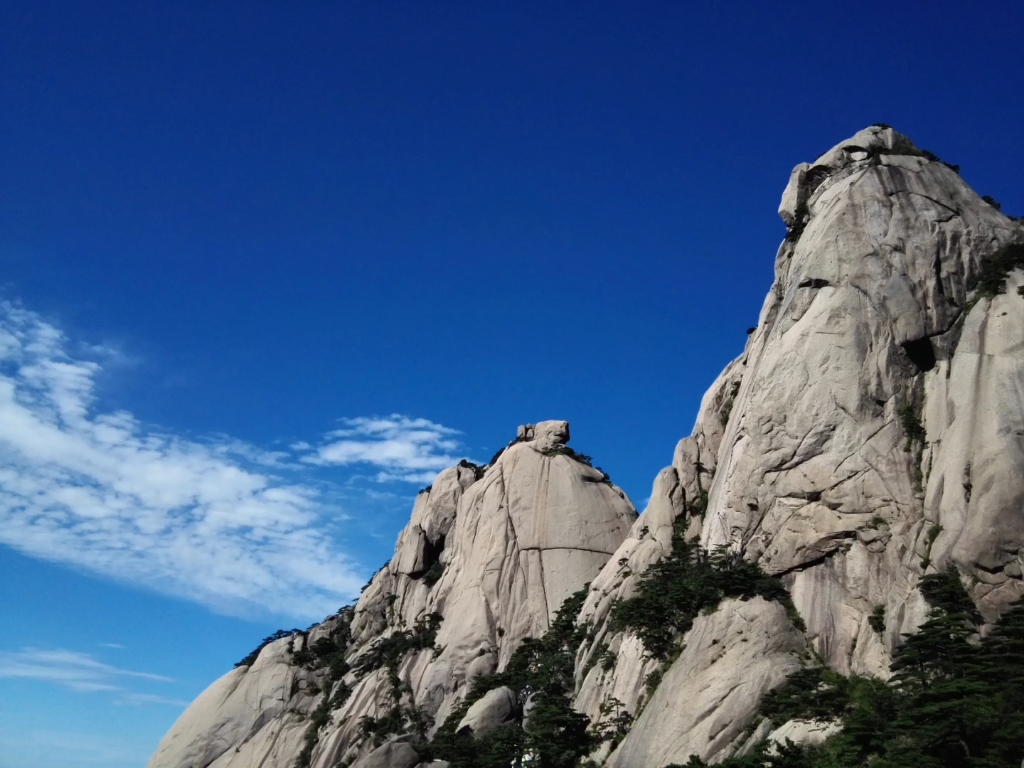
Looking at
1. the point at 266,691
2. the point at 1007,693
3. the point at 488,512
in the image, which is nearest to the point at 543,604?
the point at 488,512

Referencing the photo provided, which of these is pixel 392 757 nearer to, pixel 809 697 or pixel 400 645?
pixel 400 645

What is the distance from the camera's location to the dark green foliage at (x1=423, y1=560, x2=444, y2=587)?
6906 centimetres

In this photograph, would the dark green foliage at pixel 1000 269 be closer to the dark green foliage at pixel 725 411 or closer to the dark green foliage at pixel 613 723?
the dark green foliage at pixel 725 411

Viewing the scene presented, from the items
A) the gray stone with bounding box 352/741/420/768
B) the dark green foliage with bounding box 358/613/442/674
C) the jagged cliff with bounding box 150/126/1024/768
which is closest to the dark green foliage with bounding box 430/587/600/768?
the jagged cliff with bounding box 150/126/1024/768

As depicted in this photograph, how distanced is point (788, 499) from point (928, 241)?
13421mm

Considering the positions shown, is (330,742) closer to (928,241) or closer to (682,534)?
(682,534)

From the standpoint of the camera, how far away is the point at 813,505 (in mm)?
37875

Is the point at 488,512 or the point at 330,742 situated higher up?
the point at 488,512

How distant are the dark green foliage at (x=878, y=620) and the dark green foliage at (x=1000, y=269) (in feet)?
46.4

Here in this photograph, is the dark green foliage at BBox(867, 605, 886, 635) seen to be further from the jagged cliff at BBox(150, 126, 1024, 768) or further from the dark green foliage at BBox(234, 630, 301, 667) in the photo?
the dark green foliage at BBox(234, 630, 301, 667)

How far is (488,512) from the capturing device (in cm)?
6625

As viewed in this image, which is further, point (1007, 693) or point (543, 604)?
point (543, 604)

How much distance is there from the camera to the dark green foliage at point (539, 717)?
41.8 metres

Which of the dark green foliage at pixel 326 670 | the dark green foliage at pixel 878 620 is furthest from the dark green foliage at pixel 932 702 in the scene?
the dark green foliage at pixel 326 670
